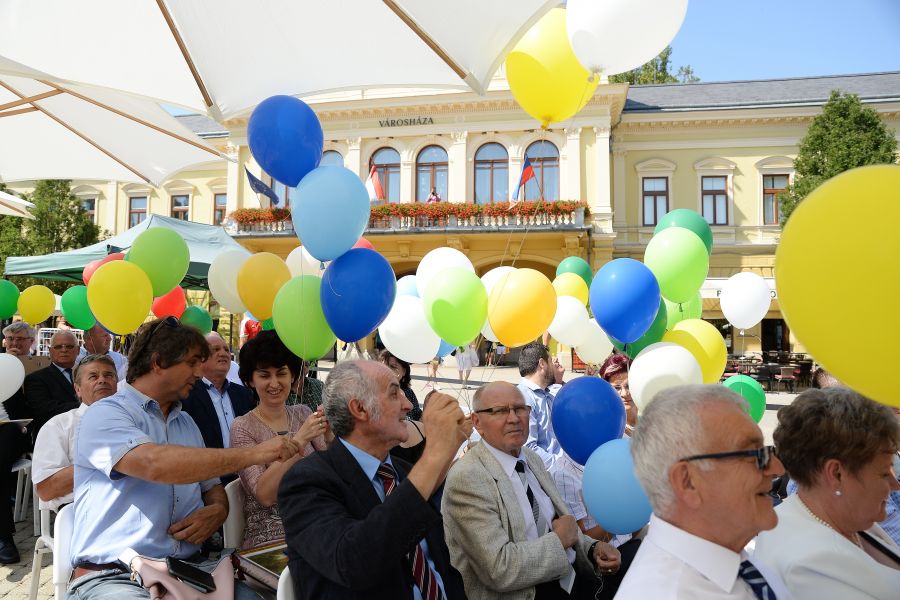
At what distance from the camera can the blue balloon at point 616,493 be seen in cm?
269

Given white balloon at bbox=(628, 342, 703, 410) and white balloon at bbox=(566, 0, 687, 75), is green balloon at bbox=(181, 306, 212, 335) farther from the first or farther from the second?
white balloon at bbox=(566, 0, 687, 75)

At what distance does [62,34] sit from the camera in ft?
11.8

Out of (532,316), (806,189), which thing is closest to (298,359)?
(532,316)

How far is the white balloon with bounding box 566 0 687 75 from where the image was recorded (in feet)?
9.62

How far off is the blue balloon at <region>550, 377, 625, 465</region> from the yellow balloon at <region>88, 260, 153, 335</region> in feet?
11.3

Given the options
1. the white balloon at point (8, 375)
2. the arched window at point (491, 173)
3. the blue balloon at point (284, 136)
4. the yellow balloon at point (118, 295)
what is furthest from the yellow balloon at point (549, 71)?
the arched window at point (491, 173)

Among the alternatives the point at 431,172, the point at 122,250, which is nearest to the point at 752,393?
the point at 122,250

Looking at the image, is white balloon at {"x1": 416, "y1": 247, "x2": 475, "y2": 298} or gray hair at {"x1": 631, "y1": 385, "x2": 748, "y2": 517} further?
white balloon at {"x1": 416, "y1": 247, "x2": 475, "y2": 298}

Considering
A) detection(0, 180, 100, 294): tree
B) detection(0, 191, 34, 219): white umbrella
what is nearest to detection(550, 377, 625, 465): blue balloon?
detection(0, 191, 34, 219): white umbrella

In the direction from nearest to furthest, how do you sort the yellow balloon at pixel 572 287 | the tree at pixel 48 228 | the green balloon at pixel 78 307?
1. the yellow balloon at pixel 572 287
2. the green balloon at pixel 78 307
3. the tree at pixel 48 228

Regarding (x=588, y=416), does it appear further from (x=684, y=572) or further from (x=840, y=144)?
(x=840, y=144)

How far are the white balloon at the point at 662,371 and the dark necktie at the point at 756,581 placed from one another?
65.1 inches

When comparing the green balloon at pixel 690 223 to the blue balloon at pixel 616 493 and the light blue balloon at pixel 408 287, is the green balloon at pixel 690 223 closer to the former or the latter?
the light blue balloon at pixel 408 287

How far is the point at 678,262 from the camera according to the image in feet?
13.3
